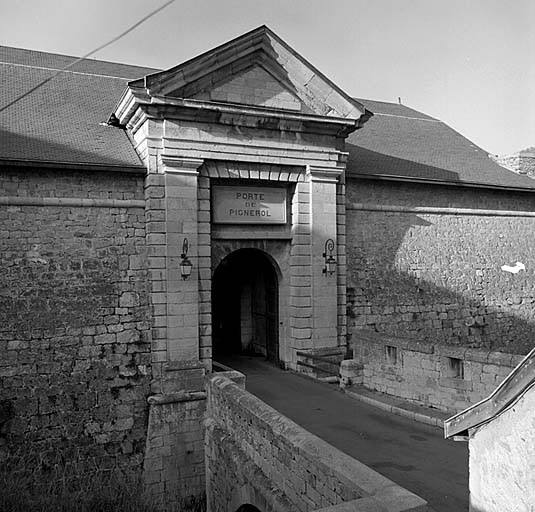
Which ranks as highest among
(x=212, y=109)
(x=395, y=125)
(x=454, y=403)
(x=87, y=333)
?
(x=395, y=125)

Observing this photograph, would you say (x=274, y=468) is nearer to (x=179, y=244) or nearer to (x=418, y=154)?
(x=179, y=244)

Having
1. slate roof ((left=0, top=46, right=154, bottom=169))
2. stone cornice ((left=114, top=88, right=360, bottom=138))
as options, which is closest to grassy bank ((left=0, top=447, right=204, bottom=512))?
slate roof ((left=0, top=46, right=154, bottom=169))

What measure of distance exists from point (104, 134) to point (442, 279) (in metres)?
8.67

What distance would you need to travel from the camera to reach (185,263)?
9.98 metres

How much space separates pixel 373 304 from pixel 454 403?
469 centimetres

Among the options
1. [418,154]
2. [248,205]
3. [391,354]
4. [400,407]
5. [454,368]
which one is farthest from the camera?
[418,154]

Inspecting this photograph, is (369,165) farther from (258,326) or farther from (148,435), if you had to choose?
(148,435)

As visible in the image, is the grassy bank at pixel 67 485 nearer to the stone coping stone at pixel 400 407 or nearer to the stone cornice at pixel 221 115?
the stone coping stone at pixel 400 407

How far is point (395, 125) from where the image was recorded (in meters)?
16.7

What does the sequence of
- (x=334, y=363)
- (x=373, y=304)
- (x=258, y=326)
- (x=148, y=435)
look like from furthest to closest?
(x=258, y=326) < (x=373, y=304) < (x=334, y=363) < (x=148, y=435)

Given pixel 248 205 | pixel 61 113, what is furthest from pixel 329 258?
pixel 61 113

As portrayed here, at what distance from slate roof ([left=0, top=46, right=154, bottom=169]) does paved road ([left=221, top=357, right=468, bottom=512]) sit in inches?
197

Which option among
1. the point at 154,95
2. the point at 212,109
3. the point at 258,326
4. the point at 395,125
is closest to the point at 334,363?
the point at 258,326

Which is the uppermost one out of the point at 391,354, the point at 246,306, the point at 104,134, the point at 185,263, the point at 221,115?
the point at 221,115
